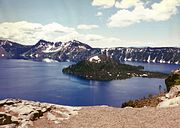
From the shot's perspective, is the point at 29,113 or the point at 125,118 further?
the point at 29,113

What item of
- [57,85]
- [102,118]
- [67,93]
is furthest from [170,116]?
[57,85]

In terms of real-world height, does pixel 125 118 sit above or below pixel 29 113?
below

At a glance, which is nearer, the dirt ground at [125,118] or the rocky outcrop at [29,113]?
the dirt ground at [125,118]

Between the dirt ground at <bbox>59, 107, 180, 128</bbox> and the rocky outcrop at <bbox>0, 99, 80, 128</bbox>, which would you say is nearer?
the dirt ground at <bbox>59, 107, 180, 128</bbox>

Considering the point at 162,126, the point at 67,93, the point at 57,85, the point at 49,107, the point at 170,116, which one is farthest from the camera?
the point at 57,85

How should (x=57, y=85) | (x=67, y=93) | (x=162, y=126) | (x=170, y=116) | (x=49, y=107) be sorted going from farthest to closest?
1. (x=57, y=85)
2. (x=67, y=93)
3. (x=49, y=107)
4. (x=170, y=116)
5. (x=162, y=126)

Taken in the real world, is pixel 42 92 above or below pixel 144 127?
below

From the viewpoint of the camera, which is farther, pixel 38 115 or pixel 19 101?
pixel 19 101

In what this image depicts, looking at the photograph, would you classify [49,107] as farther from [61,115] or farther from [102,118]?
[102,118]
